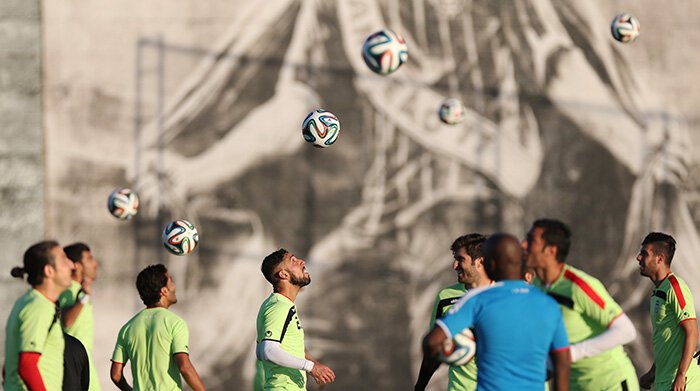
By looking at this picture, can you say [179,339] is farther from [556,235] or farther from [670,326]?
[670,326]

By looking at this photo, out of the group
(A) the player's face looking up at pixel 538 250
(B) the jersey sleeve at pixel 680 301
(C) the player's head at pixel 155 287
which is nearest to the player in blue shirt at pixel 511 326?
(A) the player's face looking up at pixel 538 250

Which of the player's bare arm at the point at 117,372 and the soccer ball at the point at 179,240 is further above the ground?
the soccer ball at the point at 179,240

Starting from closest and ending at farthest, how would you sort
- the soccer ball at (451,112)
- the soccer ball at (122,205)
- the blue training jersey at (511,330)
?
the blue training jersey at (511,330) < the soccer ball at (122,205) < the soccer ball at (451,112)

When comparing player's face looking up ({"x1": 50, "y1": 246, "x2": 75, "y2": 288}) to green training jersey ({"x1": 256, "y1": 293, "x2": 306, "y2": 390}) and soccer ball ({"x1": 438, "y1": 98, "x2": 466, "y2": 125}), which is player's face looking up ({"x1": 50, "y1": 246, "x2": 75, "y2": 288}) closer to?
green training jersey ({"x1": 256, "y1": 293, "x2": 306, "y2": 390})

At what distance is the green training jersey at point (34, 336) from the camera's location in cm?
756

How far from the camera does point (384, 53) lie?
11008 mm

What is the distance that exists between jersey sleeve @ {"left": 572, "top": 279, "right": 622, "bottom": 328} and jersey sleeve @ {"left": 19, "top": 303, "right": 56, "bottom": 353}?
12.2ft

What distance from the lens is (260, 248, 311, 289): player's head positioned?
955 centimetres

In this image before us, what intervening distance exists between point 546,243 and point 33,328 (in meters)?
3.61

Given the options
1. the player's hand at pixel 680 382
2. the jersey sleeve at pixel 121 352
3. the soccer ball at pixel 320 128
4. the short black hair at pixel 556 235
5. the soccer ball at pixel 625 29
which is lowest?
the player's hand at pixel 680 382

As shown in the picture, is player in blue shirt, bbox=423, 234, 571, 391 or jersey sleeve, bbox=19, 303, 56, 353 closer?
player in blue shirt, bbox=423, 234, 571, 391

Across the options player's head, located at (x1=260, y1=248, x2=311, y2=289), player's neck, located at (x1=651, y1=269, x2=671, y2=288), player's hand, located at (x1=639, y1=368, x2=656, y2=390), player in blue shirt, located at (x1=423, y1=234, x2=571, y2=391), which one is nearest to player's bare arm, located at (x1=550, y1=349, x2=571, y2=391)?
player in blue shirt, located at (x1=423, y1=234, x2=571, y2=391)

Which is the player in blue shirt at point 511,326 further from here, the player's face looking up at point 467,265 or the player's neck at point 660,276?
the player's neck at point 660,276

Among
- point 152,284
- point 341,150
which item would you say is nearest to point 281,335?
point 152,284
